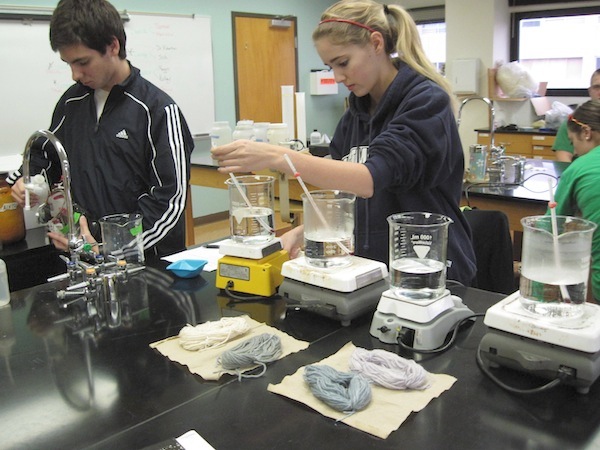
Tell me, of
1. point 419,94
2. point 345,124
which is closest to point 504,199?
point 345,124

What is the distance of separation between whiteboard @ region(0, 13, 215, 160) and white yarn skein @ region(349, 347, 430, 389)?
4137mm

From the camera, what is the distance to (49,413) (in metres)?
0.98

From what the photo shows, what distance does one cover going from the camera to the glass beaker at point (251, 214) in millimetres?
1575

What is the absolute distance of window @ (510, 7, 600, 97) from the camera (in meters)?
5.98

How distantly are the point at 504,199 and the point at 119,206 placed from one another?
6.60ft

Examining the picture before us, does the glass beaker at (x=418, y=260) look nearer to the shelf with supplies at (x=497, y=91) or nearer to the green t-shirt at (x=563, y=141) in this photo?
the green t-shirt at (x=563, y=141)

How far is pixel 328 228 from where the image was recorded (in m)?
1.40

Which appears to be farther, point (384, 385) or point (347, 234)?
point (347, 234)

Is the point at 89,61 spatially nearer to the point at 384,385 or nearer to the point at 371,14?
the point at 371,14

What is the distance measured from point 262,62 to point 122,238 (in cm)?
472

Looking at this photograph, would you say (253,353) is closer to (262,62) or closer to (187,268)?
(187,268)

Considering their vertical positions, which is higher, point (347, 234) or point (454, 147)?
point (454, 147)

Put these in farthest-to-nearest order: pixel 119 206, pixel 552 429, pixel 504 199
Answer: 1. pixel 504 199
2. pixel 119 206
3. pixel 552 429

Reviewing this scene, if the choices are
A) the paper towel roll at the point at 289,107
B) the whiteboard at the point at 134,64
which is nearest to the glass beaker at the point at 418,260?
the paper towel roll at the point at 289,107
